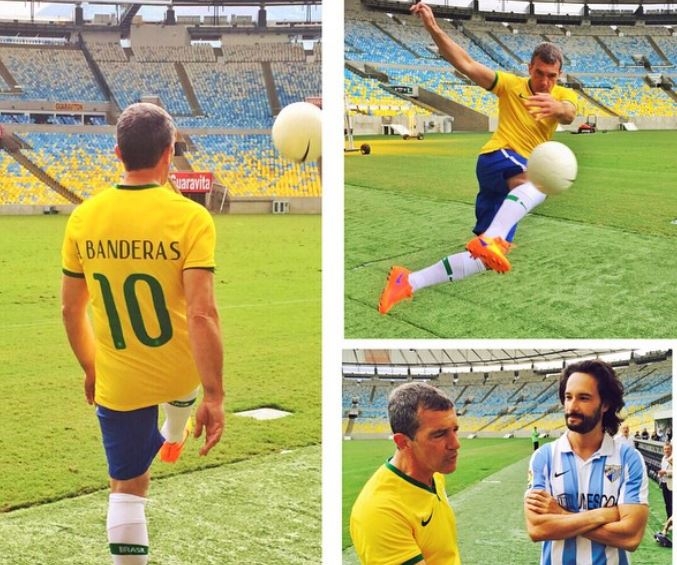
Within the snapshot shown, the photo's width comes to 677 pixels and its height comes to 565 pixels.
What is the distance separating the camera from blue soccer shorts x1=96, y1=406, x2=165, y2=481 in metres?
2.82

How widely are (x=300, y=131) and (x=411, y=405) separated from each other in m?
1.05

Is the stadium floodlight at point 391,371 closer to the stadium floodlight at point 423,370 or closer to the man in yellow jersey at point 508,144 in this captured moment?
the stadium floodlight at point 423,370

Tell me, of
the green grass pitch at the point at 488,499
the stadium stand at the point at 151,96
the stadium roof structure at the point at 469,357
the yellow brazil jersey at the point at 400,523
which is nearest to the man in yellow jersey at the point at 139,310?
the yellow brazil jersey at the point at 400,523

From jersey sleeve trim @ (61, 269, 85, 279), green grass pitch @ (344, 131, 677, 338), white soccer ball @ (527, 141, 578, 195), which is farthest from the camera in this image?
green grass pitch @ (344, 131, 677, 338)

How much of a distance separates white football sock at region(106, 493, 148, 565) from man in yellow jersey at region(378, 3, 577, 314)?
165 cm

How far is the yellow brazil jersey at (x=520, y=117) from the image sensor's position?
3645mm

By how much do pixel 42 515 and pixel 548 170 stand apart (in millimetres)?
2345

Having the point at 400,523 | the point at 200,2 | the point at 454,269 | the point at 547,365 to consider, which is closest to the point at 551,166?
the point at 454,269

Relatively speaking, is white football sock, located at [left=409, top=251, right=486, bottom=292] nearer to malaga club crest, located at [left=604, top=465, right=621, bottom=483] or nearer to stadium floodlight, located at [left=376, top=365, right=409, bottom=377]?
stadium floodlight, located at [left=376, top=365, right=409, bottom=377]

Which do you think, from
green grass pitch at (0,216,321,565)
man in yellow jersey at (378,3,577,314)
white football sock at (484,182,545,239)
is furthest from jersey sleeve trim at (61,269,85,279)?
white football sock at (484,182,545,239)

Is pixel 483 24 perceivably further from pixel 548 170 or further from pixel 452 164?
pixel 548 170

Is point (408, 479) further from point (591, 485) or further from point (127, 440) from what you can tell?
point (127, 440)

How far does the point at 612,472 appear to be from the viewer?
9.71ft

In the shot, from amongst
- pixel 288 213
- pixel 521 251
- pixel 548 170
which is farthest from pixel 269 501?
pixel 288 213
